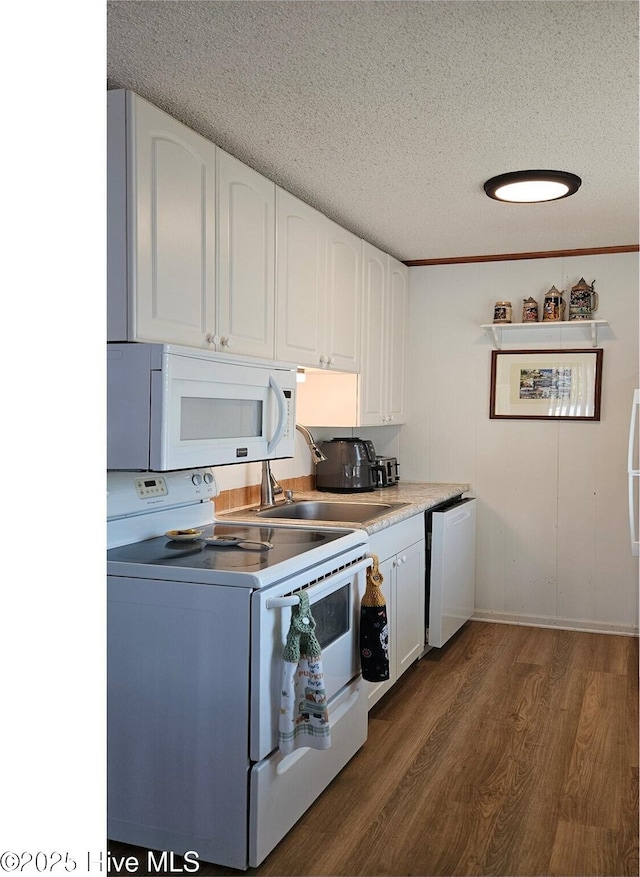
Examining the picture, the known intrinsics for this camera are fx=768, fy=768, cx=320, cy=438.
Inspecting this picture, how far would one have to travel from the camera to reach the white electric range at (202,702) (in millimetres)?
2072

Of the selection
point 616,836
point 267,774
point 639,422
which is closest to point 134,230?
point 267,774

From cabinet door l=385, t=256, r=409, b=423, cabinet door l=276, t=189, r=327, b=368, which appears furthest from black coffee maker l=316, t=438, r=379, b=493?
cabinet door l=276, t=189, r=327, b=368

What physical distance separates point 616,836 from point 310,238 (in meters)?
2.49

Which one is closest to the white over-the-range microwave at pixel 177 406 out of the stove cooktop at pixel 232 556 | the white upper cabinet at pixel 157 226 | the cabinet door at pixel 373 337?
the white upper cabinet at pixel 157 226

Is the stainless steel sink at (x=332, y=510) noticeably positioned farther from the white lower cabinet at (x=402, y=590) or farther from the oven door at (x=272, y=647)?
the oven door at (x=272, y=647)

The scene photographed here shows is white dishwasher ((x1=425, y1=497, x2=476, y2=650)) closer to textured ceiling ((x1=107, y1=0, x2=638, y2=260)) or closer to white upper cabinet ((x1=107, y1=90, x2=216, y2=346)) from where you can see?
textured ceiling ((x1=107, y1=0, x2=638, y2=260))

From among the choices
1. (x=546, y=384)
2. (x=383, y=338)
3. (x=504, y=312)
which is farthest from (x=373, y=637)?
(x=504, y=312)

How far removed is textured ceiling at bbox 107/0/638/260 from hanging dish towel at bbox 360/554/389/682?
5.19 ft

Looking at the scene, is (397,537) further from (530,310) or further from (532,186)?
(530,310)

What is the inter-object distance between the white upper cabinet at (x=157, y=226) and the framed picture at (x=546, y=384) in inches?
97.0

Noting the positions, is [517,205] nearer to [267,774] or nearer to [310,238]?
[310,238]

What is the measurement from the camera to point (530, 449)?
4.51 m

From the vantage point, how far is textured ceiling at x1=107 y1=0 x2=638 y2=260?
184 centimetres
